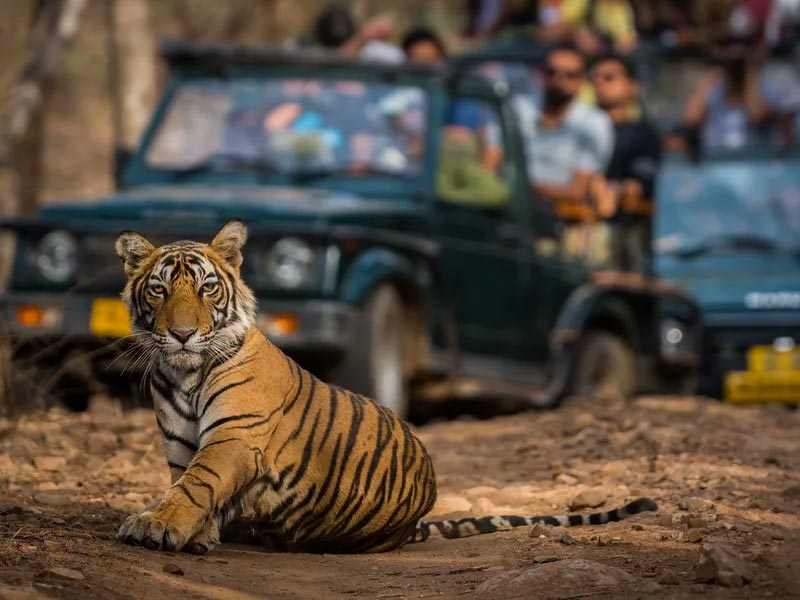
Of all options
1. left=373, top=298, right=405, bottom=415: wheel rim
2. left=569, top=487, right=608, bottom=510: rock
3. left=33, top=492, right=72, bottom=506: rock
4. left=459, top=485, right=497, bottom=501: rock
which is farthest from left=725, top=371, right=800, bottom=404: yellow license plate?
left=33, top=492, right=72, bottom=506: rock

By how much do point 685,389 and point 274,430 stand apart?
7.94m

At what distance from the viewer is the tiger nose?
17.4ft

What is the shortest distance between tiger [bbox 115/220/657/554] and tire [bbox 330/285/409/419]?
104 inches

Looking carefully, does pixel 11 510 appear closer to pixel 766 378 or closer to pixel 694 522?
pixel 694 522

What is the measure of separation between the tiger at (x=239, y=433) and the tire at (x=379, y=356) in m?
2.65

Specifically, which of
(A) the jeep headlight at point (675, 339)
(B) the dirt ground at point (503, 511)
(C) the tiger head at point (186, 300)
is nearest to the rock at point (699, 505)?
(B) the dirt ground at point (503, 511)

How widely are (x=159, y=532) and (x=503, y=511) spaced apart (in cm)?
193

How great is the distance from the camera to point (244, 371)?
5.44m

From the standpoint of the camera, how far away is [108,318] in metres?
8.52

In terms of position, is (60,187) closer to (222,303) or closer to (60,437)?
(60,437)

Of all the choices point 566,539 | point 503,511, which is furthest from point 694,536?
point 503,511

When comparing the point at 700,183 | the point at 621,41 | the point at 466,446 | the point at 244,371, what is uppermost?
the point at 621,41

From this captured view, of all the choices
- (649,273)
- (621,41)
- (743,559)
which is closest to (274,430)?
(743,559)

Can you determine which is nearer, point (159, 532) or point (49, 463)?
point (159, 532)
